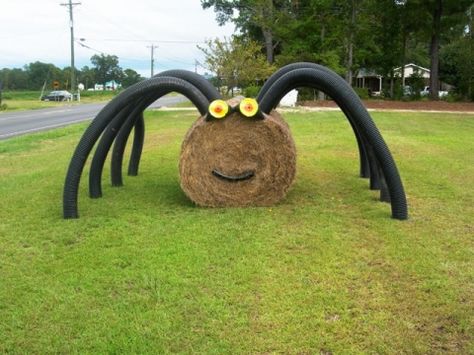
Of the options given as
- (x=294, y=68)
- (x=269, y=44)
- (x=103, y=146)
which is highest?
(x=269, y=44)

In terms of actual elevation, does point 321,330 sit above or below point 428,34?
below

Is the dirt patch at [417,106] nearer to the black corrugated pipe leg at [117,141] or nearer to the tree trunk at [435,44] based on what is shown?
the tree trunk at [435,44]

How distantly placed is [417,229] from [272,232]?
1522 mm

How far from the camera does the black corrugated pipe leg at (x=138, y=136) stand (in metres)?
6.70

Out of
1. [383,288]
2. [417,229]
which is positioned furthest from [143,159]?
[383,288]

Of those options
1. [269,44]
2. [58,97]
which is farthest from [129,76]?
[269,44]

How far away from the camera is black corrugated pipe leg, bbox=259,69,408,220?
5816 millimetres

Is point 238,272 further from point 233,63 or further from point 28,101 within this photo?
point 28,101

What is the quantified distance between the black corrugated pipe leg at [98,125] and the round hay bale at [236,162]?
1.84 ft

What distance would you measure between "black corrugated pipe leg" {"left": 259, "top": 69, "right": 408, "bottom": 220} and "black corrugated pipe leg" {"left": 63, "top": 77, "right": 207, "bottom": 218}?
1.12m

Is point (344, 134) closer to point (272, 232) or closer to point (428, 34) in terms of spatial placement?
point (272, 232)

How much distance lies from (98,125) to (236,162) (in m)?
1.70

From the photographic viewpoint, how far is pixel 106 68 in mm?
103125

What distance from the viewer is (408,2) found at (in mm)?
28250
